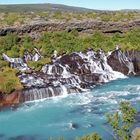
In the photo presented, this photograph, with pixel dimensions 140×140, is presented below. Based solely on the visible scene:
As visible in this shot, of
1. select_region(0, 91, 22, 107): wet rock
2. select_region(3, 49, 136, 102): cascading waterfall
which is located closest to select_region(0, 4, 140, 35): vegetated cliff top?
select_region(3, 49, 136, 102): cascading waterfall

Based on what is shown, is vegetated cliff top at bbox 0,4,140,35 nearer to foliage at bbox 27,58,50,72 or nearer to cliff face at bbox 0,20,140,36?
cliff face at bbox 0,20,140,36

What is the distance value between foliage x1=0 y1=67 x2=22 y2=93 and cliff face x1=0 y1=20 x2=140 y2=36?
42.6 ft

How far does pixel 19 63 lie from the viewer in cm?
6116

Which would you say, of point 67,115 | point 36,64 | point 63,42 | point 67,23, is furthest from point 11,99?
point 67,23

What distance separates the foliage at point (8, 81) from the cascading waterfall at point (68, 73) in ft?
2.77

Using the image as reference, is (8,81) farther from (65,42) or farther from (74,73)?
(65,42)

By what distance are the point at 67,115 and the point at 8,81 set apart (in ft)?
39.4

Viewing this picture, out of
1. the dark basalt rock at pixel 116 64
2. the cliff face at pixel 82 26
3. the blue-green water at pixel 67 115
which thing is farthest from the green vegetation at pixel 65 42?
the blue-green water at pixel 67 115

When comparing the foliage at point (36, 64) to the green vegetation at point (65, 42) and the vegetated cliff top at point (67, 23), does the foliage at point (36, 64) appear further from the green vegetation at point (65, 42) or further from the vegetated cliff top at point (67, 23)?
the vegetated cliff top at point (67, 23)

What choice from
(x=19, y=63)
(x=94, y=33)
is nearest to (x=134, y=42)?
(x=94, y=33)

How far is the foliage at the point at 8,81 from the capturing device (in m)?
51.9

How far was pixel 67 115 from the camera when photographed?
44.0 m

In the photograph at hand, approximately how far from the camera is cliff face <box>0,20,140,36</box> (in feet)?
229

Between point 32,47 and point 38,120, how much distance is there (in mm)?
23757
